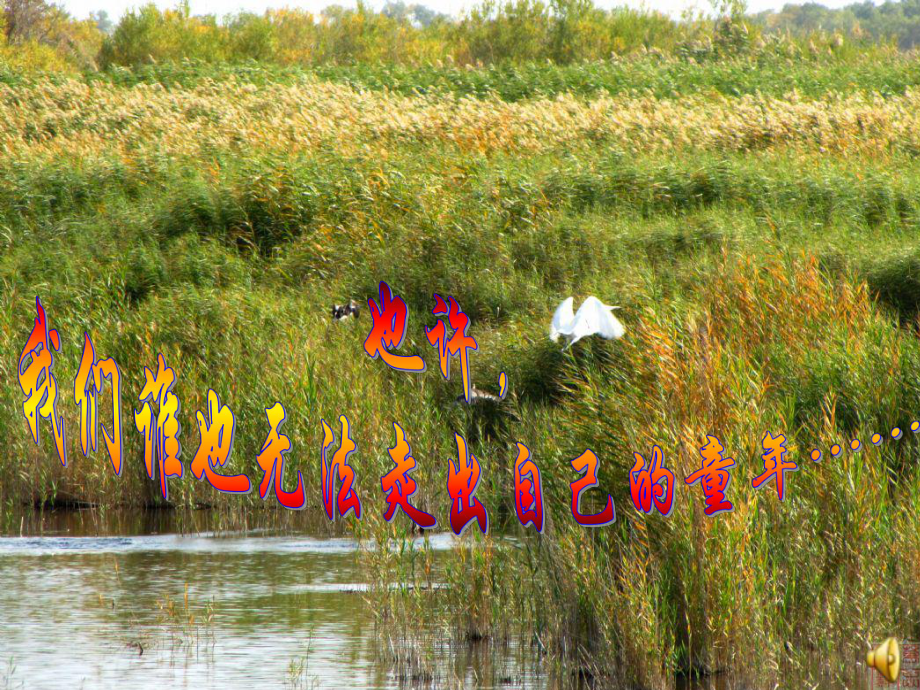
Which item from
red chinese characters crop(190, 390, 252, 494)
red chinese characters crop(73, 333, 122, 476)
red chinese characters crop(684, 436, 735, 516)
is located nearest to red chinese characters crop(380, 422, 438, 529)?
red chinese characters crop(190, 390, 252, 494)

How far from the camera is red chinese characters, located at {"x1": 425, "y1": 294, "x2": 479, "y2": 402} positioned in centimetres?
1216

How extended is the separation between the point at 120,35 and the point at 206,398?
33.8 metres

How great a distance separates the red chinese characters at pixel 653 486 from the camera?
6.74 meters

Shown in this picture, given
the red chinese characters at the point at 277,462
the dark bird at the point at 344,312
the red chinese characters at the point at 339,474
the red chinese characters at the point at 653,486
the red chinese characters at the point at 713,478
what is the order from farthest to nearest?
1. the dark bird at the point at 344,312
2. the red chinese characters at the point at 277,462
3. the red chinese characters at the point at 339,474
4. the red chinese characters at the point at 653,486
5. the red chinese characters at the point at 713,478

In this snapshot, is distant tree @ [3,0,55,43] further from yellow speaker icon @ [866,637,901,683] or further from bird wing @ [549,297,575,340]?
yellow speaker icon @ [866,637,901,683]

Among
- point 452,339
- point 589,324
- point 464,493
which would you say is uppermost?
point 452,339

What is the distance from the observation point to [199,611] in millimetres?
8352

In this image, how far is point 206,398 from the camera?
11844 millimetres

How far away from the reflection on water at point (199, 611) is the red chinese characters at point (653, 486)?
878 mm

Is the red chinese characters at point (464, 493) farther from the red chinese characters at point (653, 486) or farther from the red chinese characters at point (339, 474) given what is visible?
the red chinese characters at point (653, 486)

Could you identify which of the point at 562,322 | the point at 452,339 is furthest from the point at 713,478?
the point at 452,339

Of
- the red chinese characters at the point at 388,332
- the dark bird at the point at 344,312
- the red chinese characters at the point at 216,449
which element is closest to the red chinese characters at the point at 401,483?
the red chinese characters at the point at 216,449

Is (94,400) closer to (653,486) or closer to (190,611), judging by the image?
(190,611)

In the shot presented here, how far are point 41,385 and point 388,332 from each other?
3460 millimetres
